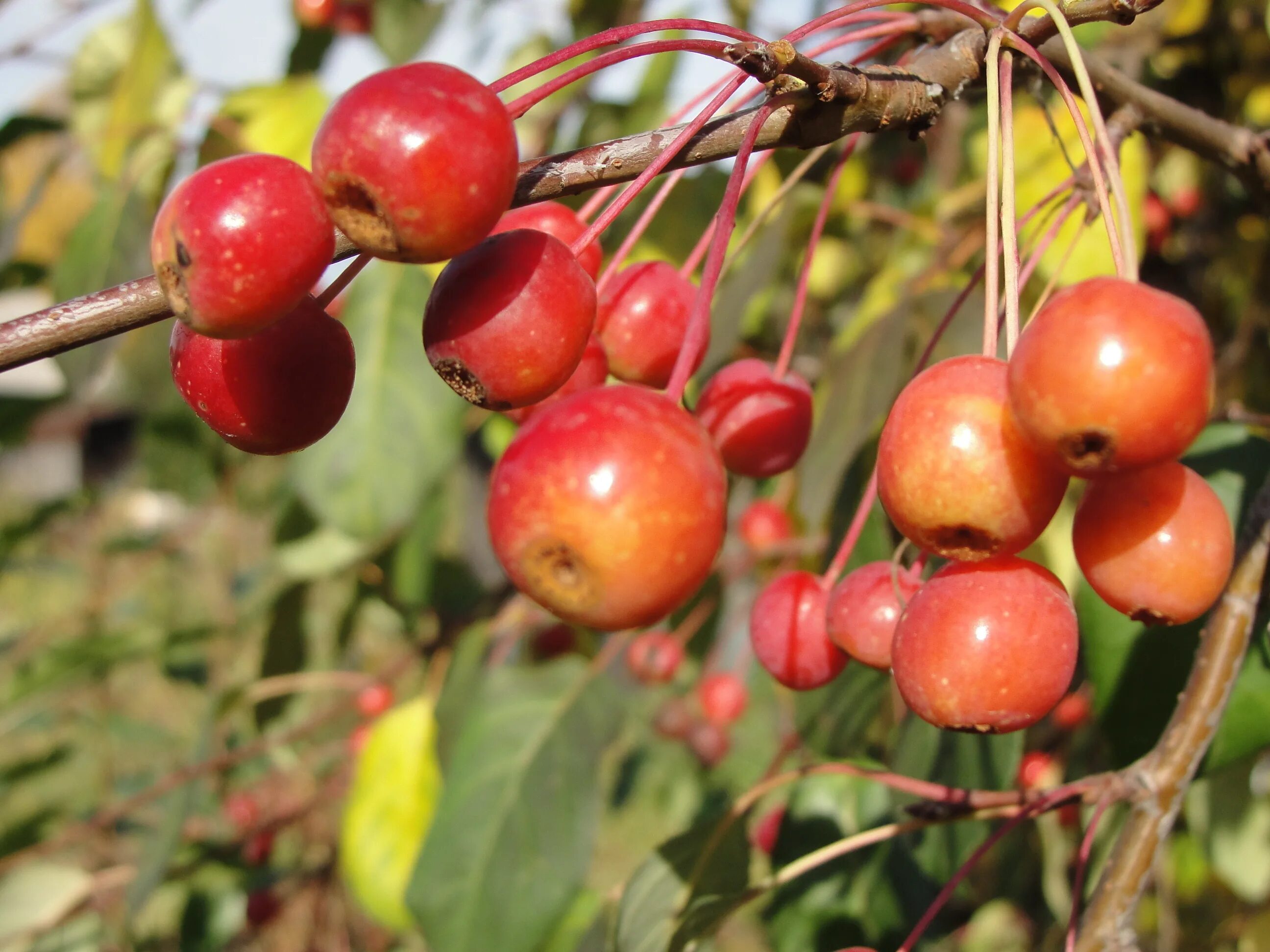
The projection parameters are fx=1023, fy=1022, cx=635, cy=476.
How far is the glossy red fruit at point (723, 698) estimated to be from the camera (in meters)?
2.33

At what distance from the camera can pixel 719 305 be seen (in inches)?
50.4

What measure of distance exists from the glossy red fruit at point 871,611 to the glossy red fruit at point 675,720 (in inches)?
100

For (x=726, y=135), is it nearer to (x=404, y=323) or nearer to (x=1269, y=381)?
(x=404, y=323)

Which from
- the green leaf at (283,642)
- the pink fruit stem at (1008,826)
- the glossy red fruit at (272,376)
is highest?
the glossy red fruit at (272,376)

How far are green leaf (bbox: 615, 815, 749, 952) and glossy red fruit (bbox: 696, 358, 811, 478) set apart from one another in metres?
0.38

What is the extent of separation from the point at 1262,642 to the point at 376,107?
0.77m

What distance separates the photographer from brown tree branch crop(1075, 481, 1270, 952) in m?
0.66

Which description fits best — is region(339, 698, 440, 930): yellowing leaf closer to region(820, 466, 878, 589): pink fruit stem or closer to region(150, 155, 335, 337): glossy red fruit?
region(820, 466, 878, 589): pink fruit stem

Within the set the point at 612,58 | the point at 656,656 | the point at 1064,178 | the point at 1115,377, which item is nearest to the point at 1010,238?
the point at 1115,377

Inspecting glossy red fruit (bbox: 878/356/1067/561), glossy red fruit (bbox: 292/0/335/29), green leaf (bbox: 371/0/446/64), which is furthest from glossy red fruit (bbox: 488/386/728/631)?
glossy red fruit (bbox: 292/0/335/29)

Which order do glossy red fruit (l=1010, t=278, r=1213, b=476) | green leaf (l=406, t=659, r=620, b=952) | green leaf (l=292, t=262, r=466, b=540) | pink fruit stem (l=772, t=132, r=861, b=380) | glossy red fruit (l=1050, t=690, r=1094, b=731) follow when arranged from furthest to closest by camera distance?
glossy red fruit (l=1050, t=690, r=1094, b=731) < green leaf (l=292, t=262, r=466, b=540) < green leaf (l=406, t=659, r=620, b=952) < pink fruit stem (l=772, t=132, r=861, b=380) < glossy red fruit (l=1010, t=278, r=1213, b=476)

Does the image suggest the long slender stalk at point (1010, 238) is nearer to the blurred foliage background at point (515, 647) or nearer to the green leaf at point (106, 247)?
the blurred foliage background at point (515, 647)

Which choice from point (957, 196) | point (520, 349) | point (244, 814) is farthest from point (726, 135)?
point (244, 814)

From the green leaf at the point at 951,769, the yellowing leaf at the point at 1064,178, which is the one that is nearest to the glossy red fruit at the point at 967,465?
the green leaf at the point at 951,769
